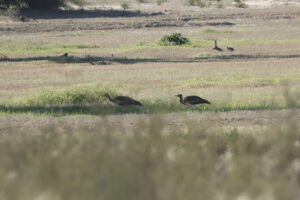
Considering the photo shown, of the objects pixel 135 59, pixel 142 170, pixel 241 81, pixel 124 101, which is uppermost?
pixel 142 170

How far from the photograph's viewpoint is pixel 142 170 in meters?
6.69

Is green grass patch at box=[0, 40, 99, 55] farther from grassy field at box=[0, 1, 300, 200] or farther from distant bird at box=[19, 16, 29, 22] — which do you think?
distant bird at box=[19, 16, 29, 22]

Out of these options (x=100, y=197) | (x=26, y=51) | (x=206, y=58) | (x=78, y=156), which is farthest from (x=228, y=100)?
(x=26, y=51)

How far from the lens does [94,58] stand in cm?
3662

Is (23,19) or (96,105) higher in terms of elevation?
(96,105)

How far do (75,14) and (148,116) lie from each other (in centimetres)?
6181

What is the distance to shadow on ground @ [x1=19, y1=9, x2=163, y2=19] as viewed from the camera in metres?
69.8

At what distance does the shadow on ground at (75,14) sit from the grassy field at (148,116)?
9.24 m

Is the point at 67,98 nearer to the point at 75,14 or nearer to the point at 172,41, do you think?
the point at 172,41

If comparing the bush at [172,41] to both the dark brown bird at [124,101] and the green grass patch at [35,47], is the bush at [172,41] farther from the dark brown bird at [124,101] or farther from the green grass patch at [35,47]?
the dark brown bird at [124,101]

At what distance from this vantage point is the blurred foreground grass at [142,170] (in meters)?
5.58

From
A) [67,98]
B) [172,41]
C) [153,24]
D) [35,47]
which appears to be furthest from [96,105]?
[153,24]

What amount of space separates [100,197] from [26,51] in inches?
1496

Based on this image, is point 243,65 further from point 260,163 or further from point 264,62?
point 260,163
